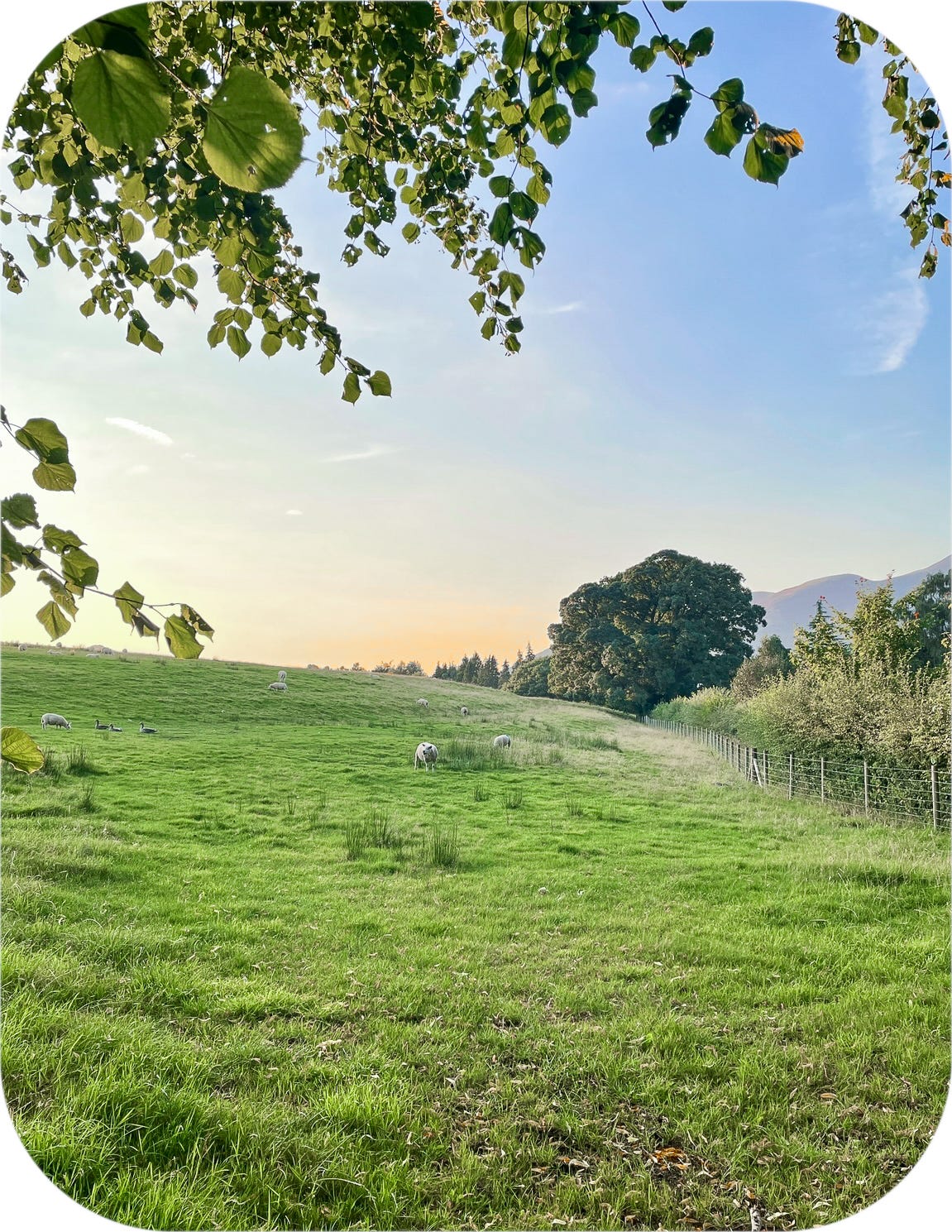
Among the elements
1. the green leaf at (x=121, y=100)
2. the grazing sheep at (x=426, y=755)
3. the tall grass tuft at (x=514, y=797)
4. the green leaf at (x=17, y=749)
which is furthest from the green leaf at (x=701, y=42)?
the grazing sheep at (x=426, y=755)

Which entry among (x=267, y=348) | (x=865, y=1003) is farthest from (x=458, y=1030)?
(x=267, y=348)

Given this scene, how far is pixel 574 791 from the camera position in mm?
13961

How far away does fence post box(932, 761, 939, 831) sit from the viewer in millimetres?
9953

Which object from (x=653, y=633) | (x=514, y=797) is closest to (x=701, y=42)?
(x=514, y=797)

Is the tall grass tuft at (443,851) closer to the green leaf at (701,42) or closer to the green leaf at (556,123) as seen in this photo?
the green leaf at (556,123)

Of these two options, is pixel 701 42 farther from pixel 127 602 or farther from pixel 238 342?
pixel 127 602

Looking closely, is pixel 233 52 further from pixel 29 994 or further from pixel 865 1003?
pixel 865 1003

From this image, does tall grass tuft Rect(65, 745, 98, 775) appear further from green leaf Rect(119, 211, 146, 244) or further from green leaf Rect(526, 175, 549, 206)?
green leaf Rect(526, 175, 549, 206)

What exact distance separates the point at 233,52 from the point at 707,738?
28.1m

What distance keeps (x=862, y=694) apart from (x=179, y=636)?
14.5 m

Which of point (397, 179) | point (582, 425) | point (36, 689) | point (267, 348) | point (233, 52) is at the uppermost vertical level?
point (582, 425)

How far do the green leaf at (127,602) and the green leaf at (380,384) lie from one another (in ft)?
3.31

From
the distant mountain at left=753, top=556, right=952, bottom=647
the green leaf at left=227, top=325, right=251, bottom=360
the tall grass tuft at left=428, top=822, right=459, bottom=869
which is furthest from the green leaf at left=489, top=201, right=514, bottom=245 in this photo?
the distant mountain at left=753, top=556, right=952, bottom=647

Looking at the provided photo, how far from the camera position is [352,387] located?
184cm
